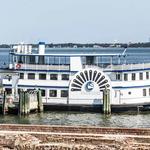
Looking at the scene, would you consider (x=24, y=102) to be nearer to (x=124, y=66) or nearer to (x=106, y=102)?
(x=106, y=102)

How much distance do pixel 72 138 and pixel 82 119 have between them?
21030 mm

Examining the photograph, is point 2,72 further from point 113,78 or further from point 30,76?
point 113,78

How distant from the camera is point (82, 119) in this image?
48.5 m

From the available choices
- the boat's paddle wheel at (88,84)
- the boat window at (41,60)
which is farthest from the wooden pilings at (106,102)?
the boat window at (41,60)

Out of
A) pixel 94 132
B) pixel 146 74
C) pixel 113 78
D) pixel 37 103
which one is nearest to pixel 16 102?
pixel 37 103

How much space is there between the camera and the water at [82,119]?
46.4m

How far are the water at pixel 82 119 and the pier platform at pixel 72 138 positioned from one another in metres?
15.4

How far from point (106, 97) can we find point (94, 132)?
19.6 meters

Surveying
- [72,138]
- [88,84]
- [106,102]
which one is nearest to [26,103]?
[88,84]

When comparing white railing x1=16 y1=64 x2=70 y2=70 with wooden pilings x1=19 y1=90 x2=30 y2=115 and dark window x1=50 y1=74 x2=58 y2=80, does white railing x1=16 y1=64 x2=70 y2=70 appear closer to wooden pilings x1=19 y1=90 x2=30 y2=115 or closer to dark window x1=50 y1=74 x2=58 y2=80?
dark window x1=50 y1=74 x2=58 y2=80

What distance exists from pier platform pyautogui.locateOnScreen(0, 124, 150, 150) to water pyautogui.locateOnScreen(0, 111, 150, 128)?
15.4m

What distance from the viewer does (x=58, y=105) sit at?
52.2m

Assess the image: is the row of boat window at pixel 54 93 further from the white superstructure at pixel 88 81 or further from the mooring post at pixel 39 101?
the mooring post at pixel 39 101

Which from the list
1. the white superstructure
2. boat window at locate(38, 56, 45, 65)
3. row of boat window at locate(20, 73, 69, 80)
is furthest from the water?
boat window at locate(38, 56, 45, 65)
